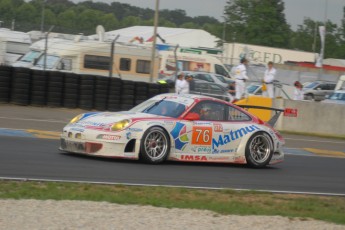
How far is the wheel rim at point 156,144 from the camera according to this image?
1284 cm

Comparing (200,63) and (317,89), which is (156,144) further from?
(317,89)

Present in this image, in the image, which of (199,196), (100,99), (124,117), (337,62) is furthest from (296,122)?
(337,62)

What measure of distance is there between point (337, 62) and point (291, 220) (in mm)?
57697

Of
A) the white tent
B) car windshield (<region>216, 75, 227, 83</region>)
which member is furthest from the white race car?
the white tent

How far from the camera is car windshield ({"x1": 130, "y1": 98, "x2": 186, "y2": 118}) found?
13547mm

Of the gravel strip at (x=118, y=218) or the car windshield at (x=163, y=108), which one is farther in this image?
the car windshield at (x=163, y=108)

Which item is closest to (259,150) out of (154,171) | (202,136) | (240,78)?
(202,136)

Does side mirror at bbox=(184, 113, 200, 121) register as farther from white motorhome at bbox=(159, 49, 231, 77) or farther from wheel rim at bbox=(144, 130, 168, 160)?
white motorhome at bbox=(159, 49, 231, 77)

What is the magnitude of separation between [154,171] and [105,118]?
148cm

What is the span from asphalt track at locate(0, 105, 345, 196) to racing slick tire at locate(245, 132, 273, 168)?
18 centimetres

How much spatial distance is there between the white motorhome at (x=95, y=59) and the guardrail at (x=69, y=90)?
496 cm

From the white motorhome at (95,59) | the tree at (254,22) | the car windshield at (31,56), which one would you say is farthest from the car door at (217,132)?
the tree at (254,22)

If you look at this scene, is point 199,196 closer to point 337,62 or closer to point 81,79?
point 81,79

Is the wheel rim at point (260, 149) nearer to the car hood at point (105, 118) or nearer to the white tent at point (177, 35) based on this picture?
the car hood at point (105, 118)
